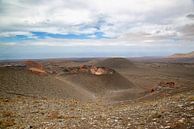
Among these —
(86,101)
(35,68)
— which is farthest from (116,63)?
(86,101)

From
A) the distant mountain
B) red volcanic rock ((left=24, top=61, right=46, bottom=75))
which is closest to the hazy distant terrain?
red volcanic rock ((left=24, top=61, right=46, bottom=75))

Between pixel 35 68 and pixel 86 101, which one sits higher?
pixel 35 68

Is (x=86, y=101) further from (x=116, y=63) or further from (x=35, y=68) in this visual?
(x=116, y=63)

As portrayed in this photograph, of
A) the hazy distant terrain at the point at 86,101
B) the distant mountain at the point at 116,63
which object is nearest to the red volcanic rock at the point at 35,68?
the hazy distant terrain at the point at 86,101

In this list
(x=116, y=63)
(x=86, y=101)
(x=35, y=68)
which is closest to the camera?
(x=86, y=101)

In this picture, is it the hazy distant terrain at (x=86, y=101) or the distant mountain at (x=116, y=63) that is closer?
the hazy distant terrain at (x=86, y=101)

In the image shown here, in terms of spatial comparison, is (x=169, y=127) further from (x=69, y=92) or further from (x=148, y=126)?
(x=69, y=92)

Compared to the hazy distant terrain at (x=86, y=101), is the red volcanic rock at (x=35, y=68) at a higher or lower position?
higher

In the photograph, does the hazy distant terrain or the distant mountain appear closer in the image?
the hazy distant terrain

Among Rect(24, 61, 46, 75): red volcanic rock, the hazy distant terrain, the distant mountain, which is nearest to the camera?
the hazy distant terrain

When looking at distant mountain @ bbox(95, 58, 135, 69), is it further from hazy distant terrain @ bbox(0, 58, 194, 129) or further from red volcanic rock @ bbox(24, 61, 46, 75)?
red volcanic rock @ bbox(24, 61, 46, 75)

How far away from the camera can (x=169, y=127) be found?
1259 cm

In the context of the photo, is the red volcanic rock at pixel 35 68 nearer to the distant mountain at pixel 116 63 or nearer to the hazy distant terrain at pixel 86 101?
the hazy distant terrain at pixel 86 101

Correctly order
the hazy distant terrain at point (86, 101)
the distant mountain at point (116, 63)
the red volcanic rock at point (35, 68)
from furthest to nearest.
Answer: the distant mountain at point (116, 63), the red volcanic rock at point (35, 68), the hazy distant terrain at point (86, 101)
